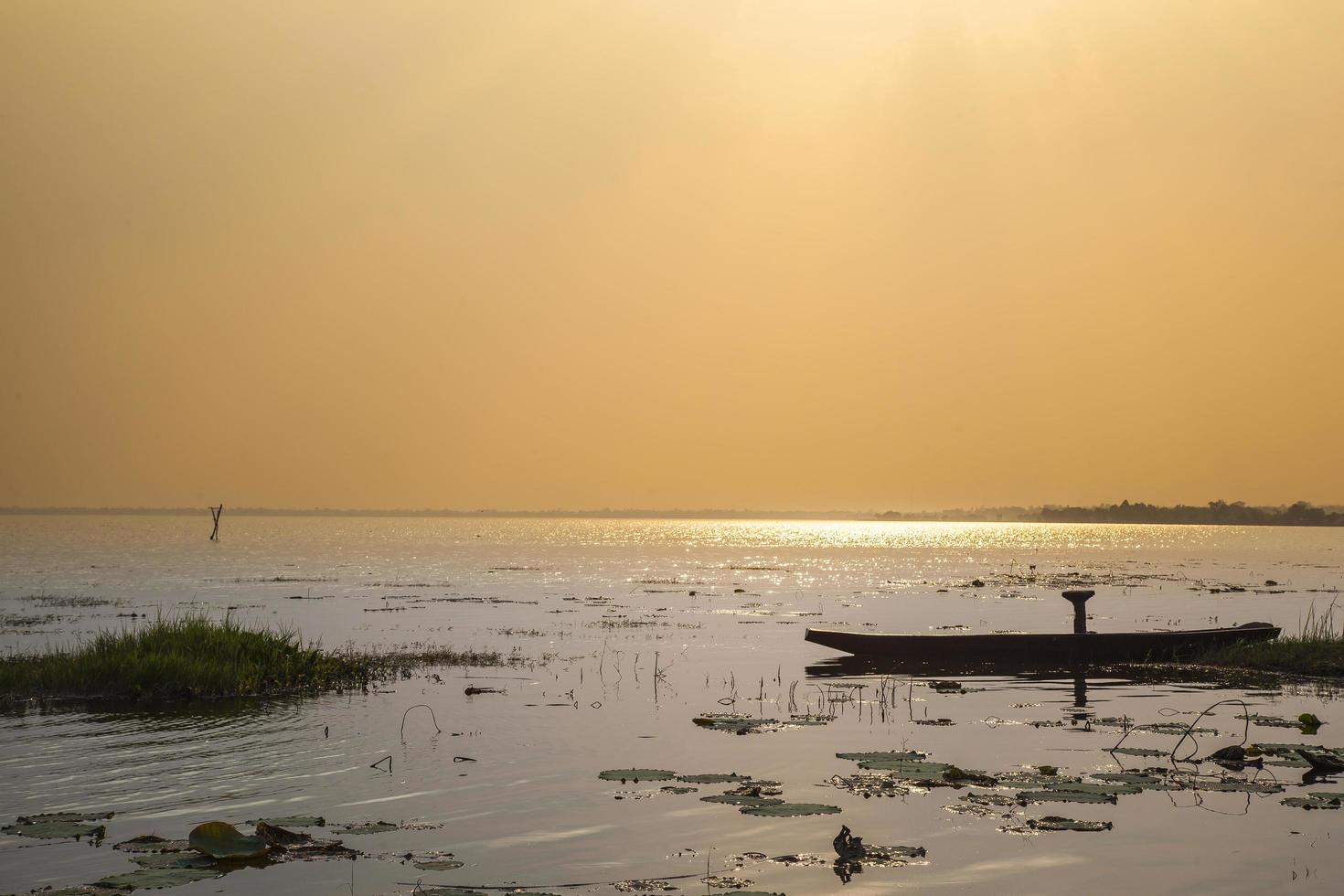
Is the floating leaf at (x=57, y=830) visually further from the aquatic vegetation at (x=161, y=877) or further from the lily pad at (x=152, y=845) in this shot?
the aquatic vegetation at (x=161, y=877)

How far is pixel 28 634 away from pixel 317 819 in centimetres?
2999

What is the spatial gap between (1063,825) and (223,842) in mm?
8941

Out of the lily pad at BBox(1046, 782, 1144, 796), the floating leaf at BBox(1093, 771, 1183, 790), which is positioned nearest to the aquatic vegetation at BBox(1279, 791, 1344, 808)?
the floating leaf at BBox(1093, 771, 1183, 790)

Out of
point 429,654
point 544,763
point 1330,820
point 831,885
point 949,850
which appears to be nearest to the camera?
point 831,885

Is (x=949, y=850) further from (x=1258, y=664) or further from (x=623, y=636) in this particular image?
(x=623, y=636)

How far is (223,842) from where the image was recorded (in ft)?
35.7

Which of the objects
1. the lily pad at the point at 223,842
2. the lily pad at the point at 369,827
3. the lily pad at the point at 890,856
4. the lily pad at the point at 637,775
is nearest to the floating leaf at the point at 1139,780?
the lily pad at the point at 890,856

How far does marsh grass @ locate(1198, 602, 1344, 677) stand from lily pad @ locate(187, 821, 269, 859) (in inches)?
988

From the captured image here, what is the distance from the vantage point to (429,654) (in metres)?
31.5

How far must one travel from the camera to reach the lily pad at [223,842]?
1083 centimetres

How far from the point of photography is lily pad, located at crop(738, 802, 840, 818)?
40.8ft

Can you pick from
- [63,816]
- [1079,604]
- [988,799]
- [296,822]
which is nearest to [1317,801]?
[988,799]

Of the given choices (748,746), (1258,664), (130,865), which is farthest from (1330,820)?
(1258,664)

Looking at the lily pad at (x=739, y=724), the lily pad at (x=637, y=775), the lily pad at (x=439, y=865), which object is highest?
the lily pad at (x=439, y=865)
